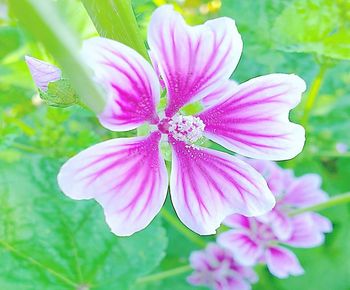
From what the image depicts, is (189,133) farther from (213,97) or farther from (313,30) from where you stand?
(313,30)

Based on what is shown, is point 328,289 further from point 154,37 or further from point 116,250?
point 154,37

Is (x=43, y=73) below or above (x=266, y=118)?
above

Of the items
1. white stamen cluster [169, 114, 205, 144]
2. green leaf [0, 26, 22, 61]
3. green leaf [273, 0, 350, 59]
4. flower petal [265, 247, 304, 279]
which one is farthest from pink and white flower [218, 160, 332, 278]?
green leaf [0, 26, 22, 61]

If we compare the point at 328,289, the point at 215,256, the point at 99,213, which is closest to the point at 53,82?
the point at 99,213

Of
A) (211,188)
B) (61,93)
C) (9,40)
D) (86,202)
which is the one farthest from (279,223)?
(9,40)

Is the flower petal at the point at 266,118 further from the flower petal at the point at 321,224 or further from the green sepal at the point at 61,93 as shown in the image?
the flower petal at the point at 321,224

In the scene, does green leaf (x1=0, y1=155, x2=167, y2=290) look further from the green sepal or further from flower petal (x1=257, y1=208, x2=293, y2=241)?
the green sepal
